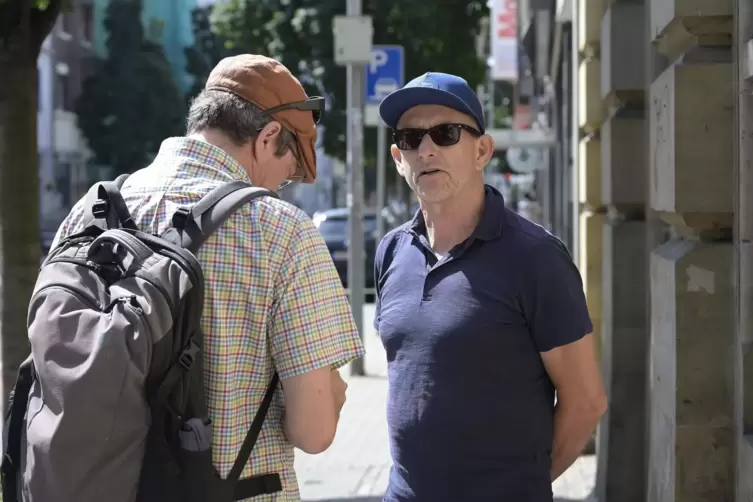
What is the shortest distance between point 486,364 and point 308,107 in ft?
2.33

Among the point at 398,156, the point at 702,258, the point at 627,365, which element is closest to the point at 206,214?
the point at 398,156

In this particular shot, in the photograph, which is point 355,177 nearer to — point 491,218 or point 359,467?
point 359,467

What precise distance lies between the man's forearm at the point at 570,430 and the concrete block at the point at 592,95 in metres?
4.40

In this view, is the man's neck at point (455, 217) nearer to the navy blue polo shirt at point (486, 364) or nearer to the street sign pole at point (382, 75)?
the navy blue polo shirt at point (486, 364)

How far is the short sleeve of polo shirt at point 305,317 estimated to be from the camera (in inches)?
96.2

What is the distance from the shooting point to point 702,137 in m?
3.92

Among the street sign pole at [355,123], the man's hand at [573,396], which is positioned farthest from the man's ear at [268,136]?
the street sign pole at [355,123]

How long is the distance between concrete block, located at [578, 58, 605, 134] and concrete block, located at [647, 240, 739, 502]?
338 centimetres

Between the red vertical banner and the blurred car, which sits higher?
the red vertical banner

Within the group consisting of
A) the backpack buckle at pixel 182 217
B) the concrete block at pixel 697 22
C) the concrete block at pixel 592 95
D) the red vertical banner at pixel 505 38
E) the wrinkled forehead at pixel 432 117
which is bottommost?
the backpack buckle at pixel 182 217

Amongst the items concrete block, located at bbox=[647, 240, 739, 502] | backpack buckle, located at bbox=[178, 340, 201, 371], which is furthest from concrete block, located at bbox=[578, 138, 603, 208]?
backpack buckle, located at bbox=[178, 340, 201, 371]

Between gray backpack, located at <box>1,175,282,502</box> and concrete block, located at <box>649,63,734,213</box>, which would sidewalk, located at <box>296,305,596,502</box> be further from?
gray backpack, located at <box>1,175,282,502</box>

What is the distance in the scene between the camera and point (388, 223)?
107 ft

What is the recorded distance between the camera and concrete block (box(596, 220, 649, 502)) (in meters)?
5.98
